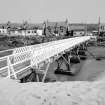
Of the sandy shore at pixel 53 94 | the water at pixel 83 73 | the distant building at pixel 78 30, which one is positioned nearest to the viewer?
the sandy shore at pixel 53 94

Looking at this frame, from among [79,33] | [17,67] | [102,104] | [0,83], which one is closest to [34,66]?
[17,67]

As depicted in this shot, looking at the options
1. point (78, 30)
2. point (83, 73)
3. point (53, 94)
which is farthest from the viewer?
point (78, 30)

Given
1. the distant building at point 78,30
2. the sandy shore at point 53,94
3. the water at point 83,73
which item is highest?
the distant building at point 78,30

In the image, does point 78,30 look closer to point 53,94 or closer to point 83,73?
point 83,73

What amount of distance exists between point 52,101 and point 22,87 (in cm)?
137

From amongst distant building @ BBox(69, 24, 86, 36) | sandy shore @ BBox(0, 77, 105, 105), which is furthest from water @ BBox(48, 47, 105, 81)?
distant building @ BBox(69, 24, 86, 36)

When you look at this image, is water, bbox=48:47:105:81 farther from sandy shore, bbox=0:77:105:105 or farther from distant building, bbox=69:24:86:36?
distant building, bbox=69:24:86:36

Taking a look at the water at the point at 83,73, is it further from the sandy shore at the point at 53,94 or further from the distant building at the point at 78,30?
the distant building at the point at 78,30

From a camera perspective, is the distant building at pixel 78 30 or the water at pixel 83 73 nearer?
the water at pixel 83 73

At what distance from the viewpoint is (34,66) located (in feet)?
33.8

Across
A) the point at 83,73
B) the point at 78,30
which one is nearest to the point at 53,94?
the point at 83,73

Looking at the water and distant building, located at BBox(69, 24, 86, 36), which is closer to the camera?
the water

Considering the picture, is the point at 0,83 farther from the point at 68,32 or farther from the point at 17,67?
the point at 68,32

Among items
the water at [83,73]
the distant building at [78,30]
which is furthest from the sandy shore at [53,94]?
the distant building at [78,30]
